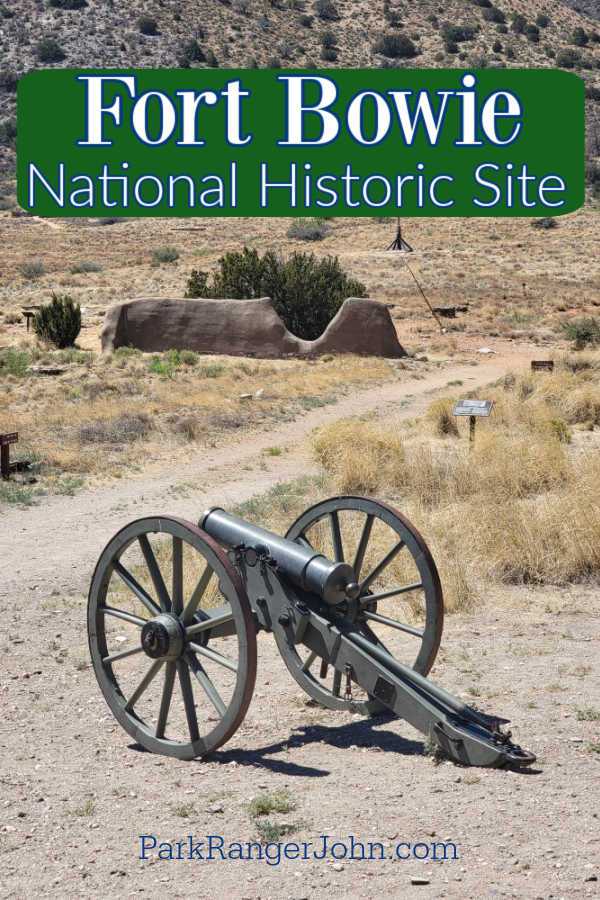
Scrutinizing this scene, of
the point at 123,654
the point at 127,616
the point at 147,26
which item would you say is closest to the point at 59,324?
the point at 127,616

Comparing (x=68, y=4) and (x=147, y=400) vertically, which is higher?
(x=68, y=4)

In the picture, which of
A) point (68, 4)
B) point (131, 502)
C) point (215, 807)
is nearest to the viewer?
point (215, 807)

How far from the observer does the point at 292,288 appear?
27.9 m

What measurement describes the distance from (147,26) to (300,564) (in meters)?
81.4

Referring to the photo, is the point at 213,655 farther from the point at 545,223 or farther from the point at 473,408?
the point at 545,223

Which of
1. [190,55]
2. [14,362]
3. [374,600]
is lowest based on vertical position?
[374,600]

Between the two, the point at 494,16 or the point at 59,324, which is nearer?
the point at 59,324

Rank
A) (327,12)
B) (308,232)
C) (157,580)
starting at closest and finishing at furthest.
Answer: (157,580), (308,232), (327,12)

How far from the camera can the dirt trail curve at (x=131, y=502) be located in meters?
9.34

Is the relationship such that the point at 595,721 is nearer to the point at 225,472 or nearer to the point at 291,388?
the point at 225,472

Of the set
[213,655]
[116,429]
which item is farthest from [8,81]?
[213,655]

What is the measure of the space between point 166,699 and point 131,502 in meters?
7.02

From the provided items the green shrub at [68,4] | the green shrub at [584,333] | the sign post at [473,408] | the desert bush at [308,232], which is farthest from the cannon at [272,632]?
the green shrub at [68,4]

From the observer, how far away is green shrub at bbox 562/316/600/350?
26.5m
